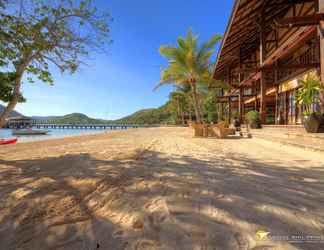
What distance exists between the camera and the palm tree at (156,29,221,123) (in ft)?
39.4

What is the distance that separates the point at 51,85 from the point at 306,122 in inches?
262

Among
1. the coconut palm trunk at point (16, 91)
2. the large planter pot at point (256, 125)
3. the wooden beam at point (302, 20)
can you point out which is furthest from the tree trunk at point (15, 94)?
the large planter pot at point (256, 125)

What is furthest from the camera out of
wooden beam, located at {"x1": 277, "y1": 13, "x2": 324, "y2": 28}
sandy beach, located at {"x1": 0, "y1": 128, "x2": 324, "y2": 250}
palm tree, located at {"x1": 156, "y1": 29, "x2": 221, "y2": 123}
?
palm tree, located at {"x1": 156, "y1": 29, "x2": 221, "y2": 123}

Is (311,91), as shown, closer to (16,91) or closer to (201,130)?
(201,130)

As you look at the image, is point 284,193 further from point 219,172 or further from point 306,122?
point 306,122

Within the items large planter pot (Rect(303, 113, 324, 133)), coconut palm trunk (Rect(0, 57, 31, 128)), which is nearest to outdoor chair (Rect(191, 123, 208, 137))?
large planter pot (Rect(303, 113, 324, 133))

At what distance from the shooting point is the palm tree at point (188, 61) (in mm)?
12000

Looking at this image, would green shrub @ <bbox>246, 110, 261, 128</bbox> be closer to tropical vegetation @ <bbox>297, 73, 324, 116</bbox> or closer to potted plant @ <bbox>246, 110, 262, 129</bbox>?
potted plant @ <bbox>246, 110, 262, 129</bbox>

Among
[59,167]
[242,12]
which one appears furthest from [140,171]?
[242,12]

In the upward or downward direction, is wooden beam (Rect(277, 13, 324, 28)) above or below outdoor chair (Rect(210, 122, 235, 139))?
above

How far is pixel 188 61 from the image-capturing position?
38.9 feet

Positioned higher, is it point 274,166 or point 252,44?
point 252,44

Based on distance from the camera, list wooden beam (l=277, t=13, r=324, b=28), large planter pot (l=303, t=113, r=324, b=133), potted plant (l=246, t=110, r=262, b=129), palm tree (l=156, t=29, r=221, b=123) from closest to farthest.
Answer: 1. large planter pot (l=303, t=113, r=324, b=133)
2. wooden beam (l=277, t=13, r=324, b=28)
3. potted plant (l=246, t=110, r=262, b=129)
4. palm tree (l=156, t=29, r=221, b=123)

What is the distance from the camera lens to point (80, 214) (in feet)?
5.49
